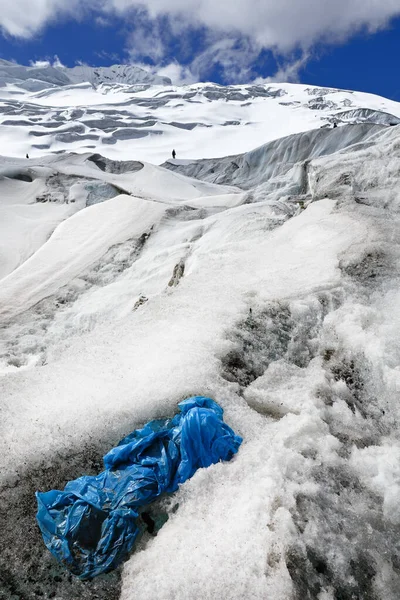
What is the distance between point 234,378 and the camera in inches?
126

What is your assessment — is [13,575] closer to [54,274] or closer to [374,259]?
[374,259]

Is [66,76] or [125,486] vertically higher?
[66,76]

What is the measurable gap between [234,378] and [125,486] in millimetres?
1224

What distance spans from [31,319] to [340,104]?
279 ft

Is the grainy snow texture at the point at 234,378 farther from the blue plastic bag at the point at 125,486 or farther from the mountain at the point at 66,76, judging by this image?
the mountain at the point at 66,76

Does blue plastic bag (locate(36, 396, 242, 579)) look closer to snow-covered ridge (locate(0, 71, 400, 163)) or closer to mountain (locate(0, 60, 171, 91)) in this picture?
snow-covered ridge (locate(0, 71, 400, 163))

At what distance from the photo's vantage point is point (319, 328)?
148 inches

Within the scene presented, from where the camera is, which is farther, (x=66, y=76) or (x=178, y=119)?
(x=66, y=76)

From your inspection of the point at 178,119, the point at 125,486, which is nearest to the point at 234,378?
the point at 125,486

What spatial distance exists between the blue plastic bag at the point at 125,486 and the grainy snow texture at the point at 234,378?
0.09 meters

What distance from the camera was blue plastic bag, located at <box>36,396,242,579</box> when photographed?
2.12 metres

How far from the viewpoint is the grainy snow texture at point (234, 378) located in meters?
1.99

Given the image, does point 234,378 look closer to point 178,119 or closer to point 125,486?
point 125,486

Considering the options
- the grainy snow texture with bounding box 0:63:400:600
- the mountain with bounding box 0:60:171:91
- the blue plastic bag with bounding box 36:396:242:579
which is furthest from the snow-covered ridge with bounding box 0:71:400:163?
the blue plastic bag with bounding box 36:396:242:579
